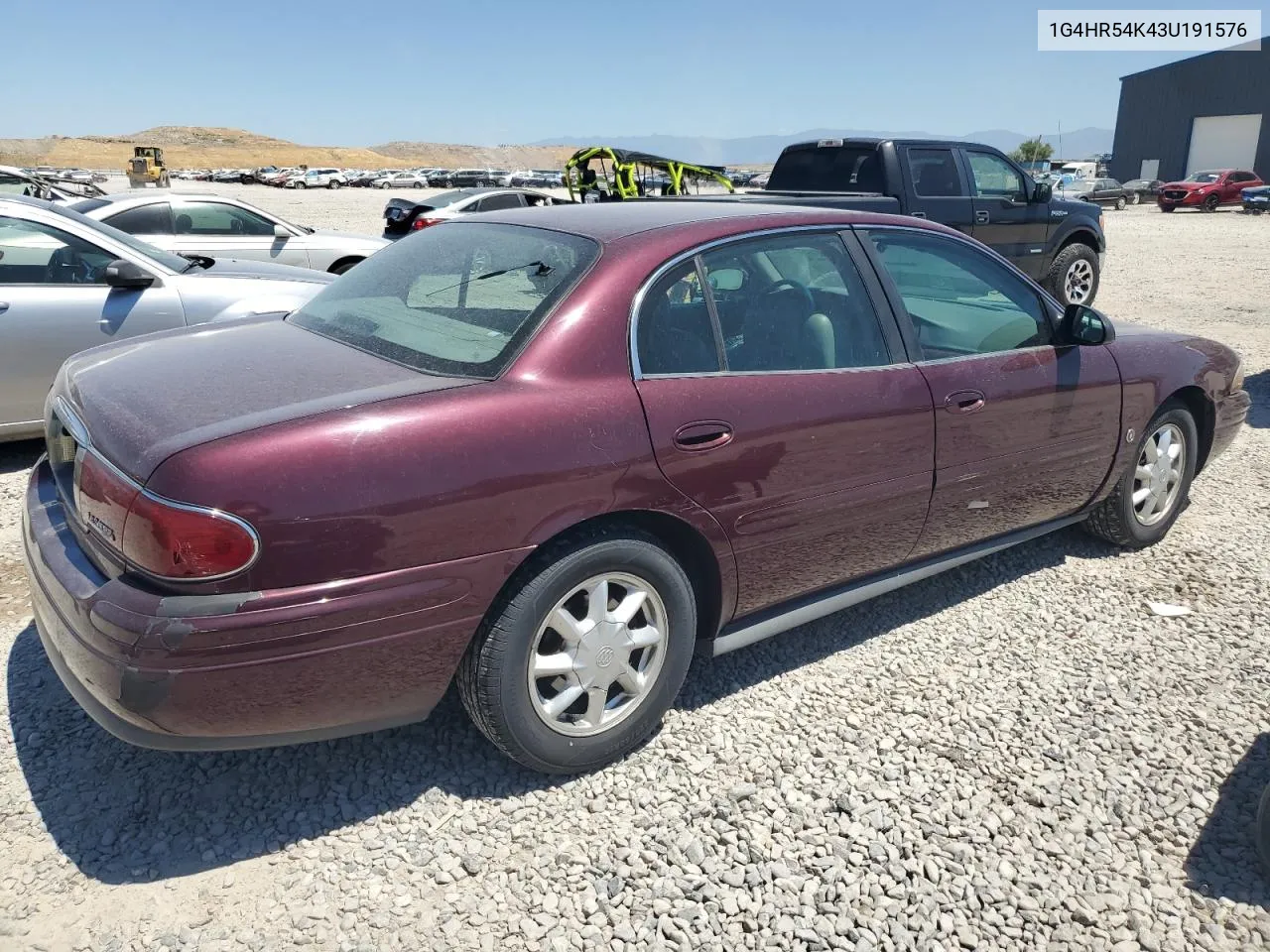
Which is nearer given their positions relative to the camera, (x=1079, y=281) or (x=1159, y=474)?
(x=1159, y=474)

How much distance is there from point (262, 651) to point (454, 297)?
4.32 ft

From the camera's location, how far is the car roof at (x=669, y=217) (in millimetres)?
3047

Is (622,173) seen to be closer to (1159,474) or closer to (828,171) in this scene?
(828,171)

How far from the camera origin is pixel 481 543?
7.85 feet

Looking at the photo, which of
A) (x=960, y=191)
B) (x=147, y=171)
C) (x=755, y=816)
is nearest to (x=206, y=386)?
(x=755, y=816)

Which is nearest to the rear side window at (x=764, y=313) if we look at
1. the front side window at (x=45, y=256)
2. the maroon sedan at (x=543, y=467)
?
the maroon sedan at (x=543, y=467)

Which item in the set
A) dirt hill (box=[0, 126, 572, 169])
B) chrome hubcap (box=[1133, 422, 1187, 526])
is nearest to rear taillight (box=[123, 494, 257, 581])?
chrome hubcap (box=[1133, 422, 1187, 526])

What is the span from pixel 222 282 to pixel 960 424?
4.64 meters

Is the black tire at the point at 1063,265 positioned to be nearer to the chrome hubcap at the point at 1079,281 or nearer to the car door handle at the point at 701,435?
the chrome hubcap at the point at 1079,281

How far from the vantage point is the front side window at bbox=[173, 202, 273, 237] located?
974 cm

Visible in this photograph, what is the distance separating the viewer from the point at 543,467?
8.08ft

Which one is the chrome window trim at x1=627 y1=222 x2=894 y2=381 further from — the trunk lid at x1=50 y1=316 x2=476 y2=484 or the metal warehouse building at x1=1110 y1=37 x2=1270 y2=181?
the metal warehouse building at x1=1110 y1=37 x2=1270 y2=181

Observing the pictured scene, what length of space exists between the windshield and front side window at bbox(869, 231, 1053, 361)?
15.0 feet

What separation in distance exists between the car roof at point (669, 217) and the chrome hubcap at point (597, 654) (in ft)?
3.57
